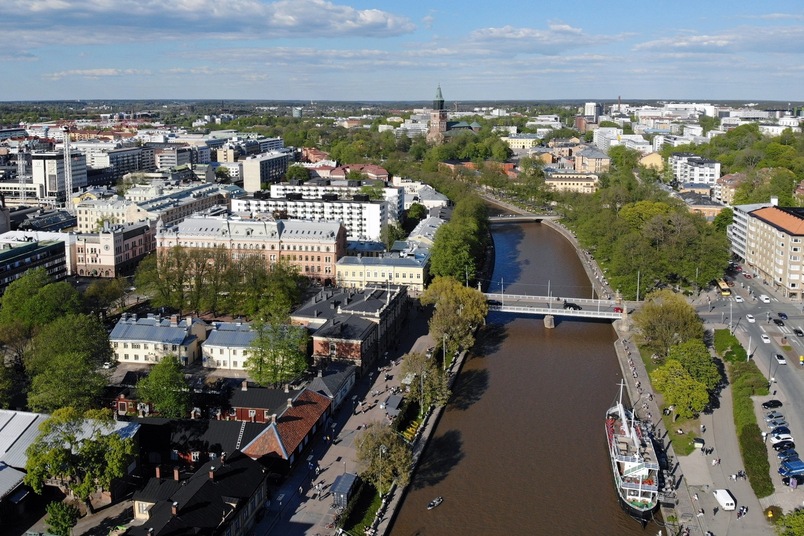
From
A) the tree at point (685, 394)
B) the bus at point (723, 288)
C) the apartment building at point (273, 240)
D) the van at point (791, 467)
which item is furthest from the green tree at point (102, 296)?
the bus at point (723, 288)

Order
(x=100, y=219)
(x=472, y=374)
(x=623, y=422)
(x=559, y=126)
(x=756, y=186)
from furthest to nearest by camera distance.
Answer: (x=559, y=126), (x=756, y=186), (x=100, y=219), (x=472, y=374), (x=623, y=422)

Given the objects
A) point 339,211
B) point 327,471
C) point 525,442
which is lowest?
point 525,442

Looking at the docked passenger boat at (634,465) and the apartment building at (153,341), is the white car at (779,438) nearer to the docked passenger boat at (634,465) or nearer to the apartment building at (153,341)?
the docked passenger boat at (634,465)

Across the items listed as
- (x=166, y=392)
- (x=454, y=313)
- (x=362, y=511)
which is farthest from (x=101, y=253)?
(x=362, y=511)

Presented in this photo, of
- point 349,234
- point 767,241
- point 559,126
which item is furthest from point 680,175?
point 559,126

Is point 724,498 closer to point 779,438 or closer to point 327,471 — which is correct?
point 779,438

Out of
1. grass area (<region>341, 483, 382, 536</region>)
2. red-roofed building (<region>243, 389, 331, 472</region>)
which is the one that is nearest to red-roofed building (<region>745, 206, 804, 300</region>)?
red-roofed building (<region>243, 389, 331, 472</region>)

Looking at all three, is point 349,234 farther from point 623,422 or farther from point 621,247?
point 623,422
